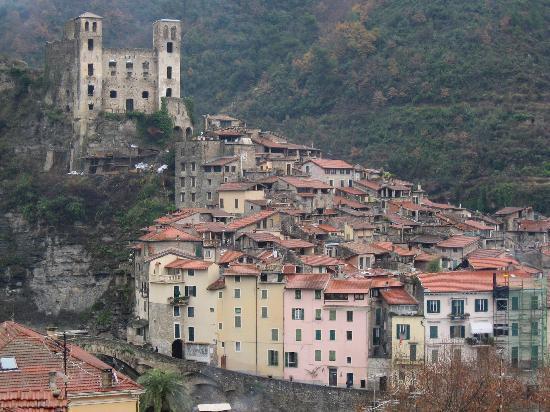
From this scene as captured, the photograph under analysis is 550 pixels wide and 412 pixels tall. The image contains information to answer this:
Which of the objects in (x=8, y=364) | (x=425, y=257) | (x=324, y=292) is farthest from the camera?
(x=425, y=257)

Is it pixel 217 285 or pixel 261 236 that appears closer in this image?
pixel 217 285

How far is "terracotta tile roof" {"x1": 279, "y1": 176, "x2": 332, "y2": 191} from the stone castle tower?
1277cm

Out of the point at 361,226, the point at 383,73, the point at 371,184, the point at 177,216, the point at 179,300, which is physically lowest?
the point at 179,300

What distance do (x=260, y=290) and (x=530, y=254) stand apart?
18544 millimetres

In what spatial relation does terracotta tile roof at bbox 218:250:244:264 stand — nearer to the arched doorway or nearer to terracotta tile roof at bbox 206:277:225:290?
terracotta tile roof at bbox 206:277:225:290

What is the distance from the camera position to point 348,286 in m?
73.6

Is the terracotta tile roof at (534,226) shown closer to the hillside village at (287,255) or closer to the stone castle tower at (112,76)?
the hillside village at (287,255)

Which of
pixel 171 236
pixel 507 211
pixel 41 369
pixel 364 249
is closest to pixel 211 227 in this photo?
pixel 171 236

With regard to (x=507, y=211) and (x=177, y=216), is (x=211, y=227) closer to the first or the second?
(x=177, y=216)

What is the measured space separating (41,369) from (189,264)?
3648cm

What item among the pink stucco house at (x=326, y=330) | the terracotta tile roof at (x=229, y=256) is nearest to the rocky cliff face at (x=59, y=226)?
the terracotta tile roof at (x=229, y=256)

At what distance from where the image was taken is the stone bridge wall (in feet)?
232

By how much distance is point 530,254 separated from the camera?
3393 inches

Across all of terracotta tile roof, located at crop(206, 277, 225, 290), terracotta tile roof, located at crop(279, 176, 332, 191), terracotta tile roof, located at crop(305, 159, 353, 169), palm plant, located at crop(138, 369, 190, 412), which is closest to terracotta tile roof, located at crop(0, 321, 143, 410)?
palm plant, located at crop(138, 369, 190, 412)
